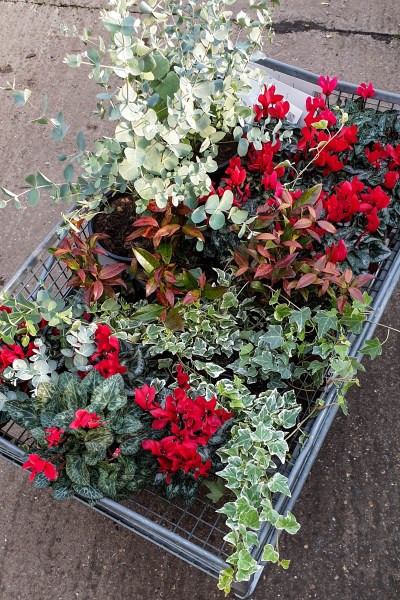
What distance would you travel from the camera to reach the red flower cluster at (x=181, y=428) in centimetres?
123

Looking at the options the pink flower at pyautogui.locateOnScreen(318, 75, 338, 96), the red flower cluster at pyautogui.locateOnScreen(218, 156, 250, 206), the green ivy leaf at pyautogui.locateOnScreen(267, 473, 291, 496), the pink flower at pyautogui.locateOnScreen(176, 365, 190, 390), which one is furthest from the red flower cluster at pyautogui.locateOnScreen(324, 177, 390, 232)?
the green ivy leaf at pyautogui.locateOnScreen(267, 473, 291, 496)

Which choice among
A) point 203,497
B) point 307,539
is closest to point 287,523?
point 203,497

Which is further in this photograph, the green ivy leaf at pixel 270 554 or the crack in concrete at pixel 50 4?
the crack in concrete at pixel 50 4

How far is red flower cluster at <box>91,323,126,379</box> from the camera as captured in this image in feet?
4.40

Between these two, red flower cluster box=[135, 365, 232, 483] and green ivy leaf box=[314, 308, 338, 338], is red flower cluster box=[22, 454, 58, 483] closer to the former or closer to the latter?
red flower cluster box=[135, 365, 232, 483]

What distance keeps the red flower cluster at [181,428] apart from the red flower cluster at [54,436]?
6.8 inches

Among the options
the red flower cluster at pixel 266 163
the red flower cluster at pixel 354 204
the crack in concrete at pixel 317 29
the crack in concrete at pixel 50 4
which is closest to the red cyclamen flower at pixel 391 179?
the red flower cluster at pixel 354 204

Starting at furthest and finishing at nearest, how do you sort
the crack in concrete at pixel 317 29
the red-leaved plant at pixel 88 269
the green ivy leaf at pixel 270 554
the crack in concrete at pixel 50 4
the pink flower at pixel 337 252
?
the crack in concrete at pixel 50 4, the crack in concrete at pixel 317 29, the red-leaved plant at pixel 88 269, the pink flower at pixel 337 252, the green ivy leaf at pixel 270 554

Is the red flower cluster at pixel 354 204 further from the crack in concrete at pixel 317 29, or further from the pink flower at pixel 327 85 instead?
the crack in concrete at pixel 317 29

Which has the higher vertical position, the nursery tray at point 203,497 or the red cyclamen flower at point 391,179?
the red cyclamen flower at point 391,179

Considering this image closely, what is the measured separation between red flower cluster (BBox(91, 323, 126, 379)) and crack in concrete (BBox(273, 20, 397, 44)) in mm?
2286

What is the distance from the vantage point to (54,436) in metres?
1.18

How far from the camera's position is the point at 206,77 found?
4.42ft

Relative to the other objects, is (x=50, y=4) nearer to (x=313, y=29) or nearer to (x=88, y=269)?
(x=313, y=29)
